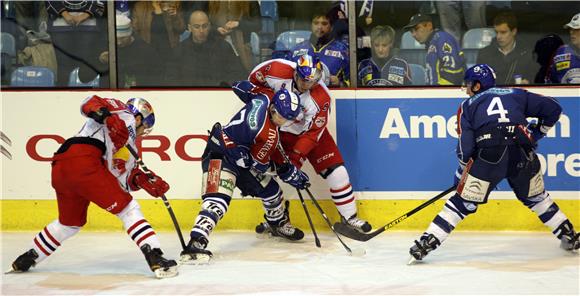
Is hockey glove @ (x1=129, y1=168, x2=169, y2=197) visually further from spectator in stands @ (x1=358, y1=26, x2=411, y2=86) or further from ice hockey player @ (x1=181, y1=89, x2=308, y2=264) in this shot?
spectator in stands @ (x1=358, y1=26, x2=411, y2=86)

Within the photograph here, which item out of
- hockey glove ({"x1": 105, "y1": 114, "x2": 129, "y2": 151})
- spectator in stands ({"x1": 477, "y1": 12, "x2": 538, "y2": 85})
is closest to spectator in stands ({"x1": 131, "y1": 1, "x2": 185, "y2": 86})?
hockey glove ({"x1": 105, "y1": 114, "x2": 129, "y2": 151})

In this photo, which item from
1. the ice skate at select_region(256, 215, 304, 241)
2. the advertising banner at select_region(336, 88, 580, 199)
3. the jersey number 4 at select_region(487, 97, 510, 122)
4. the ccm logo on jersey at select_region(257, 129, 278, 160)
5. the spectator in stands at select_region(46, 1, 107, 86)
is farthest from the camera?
the spectator in stands at select_region(46, 1, 107, 86)

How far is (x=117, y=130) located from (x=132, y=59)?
5.06 ft

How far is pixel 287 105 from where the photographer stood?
5.04 metres

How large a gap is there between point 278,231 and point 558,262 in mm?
1691

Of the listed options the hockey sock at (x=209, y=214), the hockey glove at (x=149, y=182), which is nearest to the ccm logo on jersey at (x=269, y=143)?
the hockey sock at (x=209, y=214)

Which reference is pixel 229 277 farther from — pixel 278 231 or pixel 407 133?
pixel 407 133

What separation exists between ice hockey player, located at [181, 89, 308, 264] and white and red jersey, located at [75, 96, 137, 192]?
1.74 ft

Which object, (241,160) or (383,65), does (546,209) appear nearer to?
(383,65)

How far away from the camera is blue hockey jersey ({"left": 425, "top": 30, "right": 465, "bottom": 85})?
602 cm

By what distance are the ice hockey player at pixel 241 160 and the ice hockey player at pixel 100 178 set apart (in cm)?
43

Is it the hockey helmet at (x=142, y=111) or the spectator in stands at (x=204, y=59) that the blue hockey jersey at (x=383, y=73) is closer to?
the spectator in stands at (x=204, y=59)

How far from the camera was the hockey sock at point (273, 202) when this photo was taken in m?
5.57

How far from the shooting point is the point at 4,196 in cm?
606
